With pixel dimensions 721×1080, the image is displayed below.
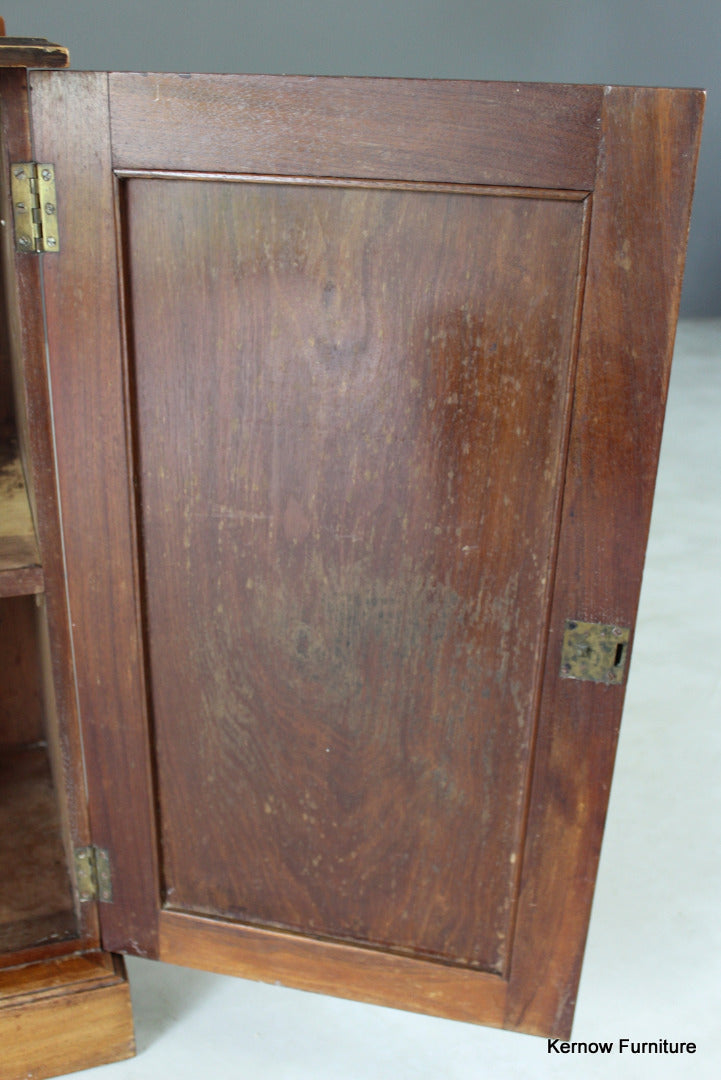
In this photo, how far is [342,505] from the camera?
52.7 inches

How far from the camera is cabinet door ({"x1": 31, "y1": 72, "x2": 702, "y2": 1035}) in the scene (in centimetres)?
117

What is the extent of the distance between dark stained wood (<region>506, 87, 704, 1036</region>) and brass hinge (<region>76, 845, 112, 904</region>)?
2.03 feet

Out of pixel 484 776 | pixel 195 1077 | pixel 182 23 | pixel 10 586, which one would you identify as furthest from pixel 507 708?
pixel 182 23

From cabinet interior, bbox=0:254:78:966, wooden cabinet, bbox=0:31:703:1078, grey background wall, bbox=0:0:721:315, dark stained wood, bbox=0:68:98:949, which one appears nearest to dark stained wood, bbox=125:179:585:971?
wooden cabinet, bbox=0:31:703:1078

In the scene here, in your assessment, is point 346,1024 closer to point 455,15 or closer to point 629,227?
point 629,227

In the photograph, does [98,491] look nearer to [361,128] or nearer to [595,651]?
[361,128]

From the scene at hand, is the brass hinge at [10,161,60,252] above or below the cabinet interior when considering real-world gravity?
above

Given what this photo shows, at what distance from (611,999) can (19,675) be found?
1294 mm

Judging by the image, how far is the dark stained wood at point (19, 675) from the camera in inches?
83.1

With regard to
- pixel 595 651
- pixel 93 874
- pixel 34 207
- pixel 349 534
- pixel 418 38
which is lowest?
pixel 93 874

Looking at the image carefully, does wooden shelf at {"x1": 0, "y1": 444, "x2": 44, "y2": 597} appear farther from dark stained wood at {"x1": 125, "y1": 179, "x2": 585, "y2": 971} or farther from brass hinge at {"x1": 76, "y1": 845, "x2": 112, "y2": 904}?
brass hinge at {"x1": 76, "y1": 845, "x2": 112, "y2": 904}

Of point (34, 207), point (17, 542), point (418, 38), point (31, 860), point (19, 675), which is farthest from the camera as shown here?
point (418, 38)

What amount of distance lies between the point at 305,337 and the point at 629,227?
1.29 ft

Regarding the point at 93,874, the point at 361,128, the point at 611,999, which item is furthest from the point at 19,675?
the point at 361,128
